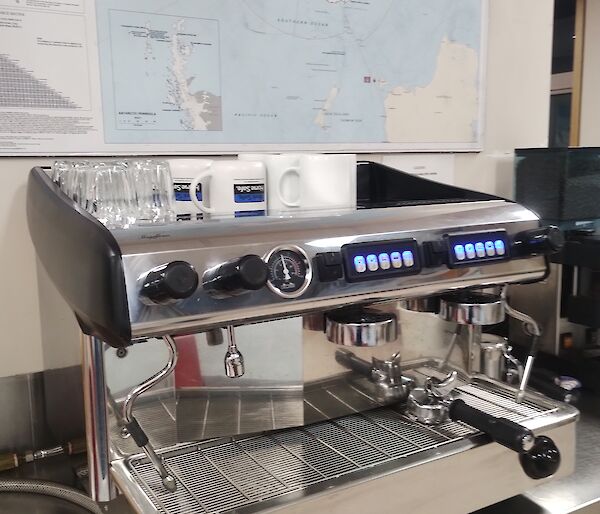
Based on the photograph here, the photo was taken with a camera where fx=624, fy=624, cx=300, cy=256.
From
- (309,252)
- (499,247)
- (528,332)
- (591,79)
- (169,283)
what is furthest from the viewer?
(591,79)

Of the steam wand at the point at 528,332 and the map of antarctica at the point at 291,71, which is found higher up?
the map of antarctica at the point at 291,71

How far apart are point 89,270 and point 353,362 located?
34 cm

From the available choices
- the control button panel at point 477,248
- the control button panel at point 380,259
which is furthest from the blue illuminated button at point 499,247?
the control button panel at point 380,259

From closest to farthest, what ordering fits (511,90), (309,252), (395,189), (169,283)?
(169,283)
(309,252)
(395,189)
(511,90)

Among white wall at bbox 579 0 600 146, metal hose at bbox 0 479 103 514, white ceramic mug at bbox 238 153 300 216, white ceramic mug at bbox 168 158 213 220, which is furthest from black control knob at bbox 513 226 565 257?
white wall at bbox 579 0 600 146

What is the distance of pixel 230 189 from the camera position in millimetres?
745

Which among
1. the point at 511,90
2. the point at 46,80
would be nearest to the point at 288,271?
the point at 46,80

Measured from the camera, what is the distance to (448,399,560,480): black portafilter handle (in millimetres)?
645

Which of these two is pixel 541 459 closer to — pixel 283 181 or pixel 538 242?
pixel 538 242

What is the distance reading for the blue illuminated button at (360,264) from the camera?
60 centimetres

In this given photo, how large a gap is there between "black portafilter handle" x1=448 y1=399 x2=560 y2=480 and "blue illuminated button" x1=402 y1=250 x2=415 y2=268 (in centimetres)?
20

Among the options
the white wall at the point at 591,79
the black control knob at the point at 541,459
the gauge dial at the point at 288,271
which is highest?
the white wall at the point at 591,79

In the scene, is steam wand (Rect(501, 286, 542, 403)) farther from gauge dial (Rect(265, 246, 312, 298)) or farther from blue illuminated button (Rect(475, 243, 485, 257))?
gauge dial (Rect(265, 246, 312, 298))

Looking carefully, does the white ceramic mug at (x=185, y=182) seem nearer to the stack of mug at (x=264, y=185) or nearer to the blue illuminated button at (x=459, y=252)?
the stack of mug at (x=264, y=185)
